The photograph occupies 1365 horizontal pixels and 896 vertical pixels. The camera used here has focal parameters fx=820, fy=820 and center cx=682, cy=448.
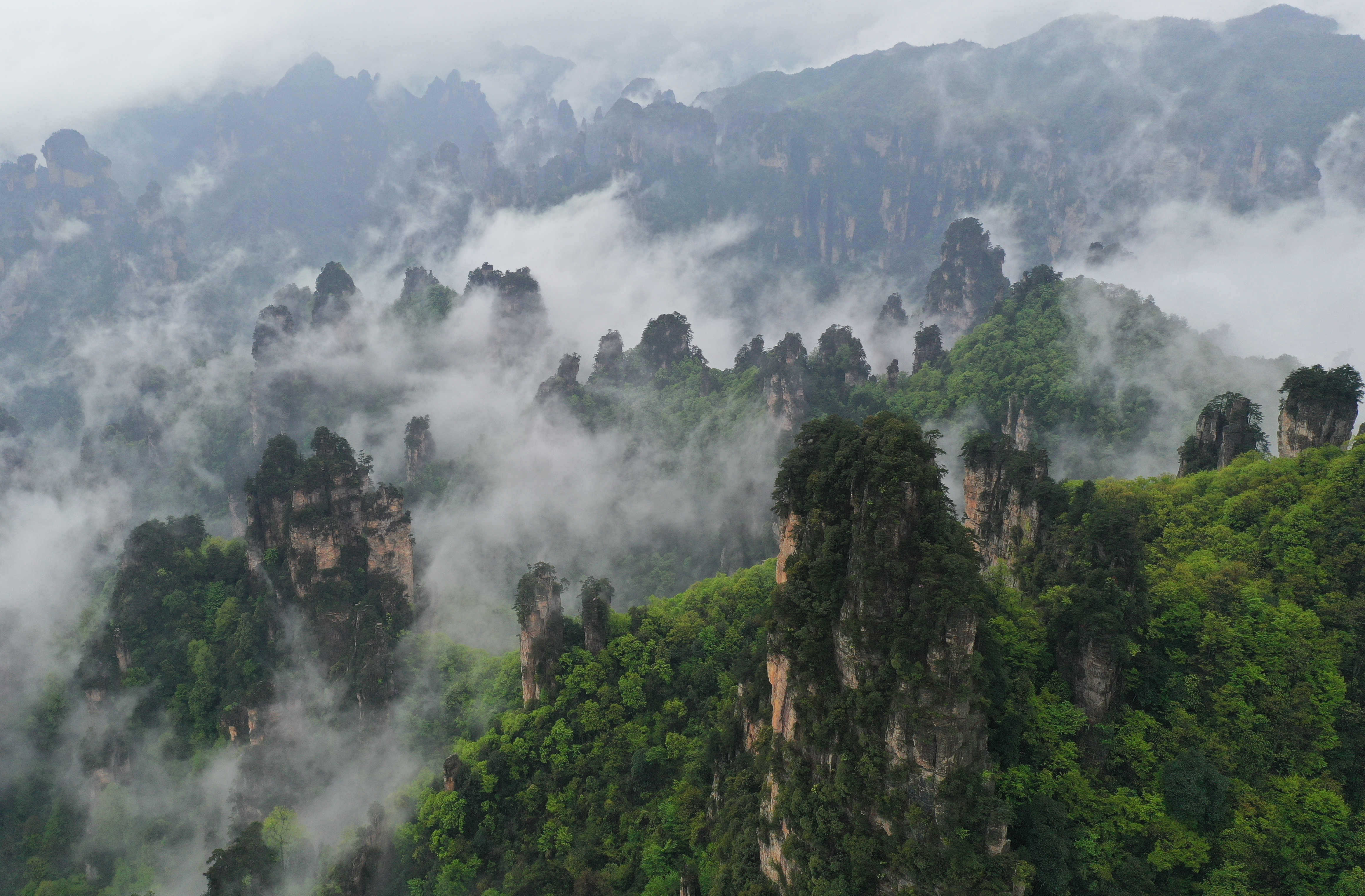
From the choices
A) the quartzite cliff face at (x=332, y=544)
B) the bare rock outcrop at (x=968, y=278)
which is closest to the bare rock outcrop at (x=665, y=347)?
the bare rock outcrop at (x=968, y=278)

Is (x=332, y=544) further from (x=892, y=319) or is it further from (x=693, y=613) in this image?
(x=892, y=319)

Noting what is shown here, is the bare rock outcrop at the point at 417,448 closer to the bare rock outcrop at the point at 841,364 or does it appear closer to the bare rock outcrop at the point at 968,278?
the bare rock outcrop at the point at 841,364

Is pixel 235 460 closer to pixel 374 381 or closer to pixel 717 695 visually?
pixel 374 381

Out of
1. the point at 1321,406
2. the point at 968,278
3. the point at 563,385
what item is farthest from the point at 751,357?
the point at 1321,406

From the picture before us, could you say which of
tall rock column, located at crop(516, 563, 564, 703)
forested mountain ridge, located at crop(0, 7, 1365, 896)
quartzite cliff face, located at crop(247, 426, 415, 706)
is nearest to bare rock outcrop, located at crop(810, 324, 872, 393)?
forested mountain ridge, located at crop(0, 7, 1365, 896)

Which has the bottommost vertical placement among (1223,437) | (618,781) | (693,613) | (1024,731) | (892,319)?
(618,781)

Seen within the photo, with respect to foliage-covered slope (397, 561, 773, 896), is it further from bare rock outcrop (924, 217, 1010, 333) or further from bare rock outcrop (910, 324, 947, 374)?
bare rock outcrop (924, 217, 1010, 333)
